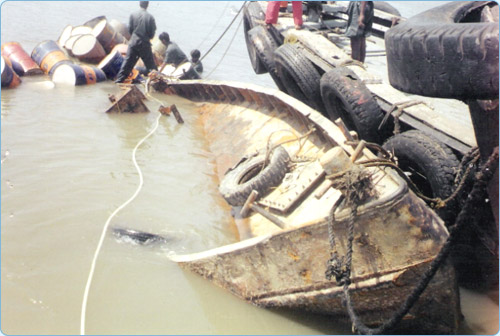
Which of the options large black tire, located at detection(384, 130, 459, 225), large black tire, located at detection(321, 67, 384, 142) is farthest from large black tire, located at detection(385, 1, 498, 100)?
large black tire, located at detection(321, 67, 384, 142)

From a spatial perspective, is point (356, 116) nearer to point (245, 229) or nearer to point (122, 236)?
point (245, 229)

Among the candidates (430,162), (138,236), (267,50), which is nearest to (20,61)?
(267,50)

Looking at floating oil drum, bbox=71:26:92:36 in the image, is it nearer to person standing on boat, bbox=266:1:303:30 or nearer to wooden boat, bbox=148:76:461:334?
person standing on boat, bbox=266:1:303:30

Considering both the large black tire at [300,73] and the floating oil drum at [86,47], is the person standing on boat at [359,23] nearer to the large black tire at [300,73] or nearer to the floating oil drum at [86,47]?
the large black tire at [300,73]

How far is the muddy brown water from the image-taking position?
3.75 m

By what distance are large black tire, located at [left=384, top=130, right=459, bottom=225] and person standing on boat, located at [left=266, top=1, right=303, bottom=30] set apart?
4.40m

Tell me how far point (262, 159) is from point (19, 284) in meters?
2.77

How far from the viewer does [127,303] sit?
385cm

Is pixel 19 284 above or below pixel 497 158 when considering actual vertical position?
below

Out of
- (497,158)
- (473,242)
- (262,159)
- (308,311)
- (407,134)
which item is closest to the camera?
(497,158)

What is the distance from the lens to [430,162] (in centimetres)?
429

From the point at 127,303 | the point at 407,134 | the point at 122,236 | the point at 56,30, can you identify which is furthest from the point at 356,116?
the point at 56,30

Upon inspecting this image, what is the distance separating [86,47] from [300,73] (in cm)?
821

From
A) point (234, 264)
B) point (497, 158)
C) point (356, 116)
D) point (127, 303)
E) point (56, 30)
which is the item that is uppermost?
point (497, 158)
